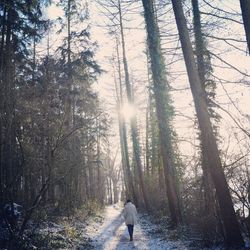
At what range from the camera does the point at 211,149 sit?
9.45 metres

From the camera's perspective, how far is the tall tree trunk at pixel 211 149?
8922mm

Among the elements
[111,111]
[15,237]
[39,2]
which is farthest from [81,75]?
[15,237]

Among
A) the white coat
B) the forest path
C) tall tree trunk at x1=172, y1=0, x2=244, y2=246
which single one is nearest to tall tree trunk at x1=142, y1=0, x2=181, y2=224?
the forest path

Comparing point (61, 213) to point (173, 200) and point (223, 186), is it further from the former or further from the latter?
point (223, 186)

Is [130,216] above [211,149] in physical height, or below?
below

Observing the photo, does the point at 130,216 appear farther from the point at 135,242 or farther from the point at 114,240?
the point at 135,242

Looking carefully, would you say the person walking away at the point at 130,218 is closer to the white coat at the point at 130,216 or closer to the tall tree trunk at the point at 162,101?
the white coat at the point at 130,216

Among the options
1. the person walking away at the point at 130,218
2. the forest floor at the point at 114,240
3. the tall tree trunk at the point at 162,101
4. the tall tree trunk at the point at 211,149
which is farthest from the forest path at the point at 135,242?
the tall tree trunk at the point at 211,149

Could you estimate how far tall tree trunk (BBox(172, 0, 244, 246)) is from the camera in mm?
8922

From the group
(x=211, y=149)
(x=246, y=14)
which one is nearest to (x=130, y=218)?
(x=211, y=149)

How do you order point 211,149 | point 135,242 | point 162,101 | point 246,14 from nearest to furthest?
point 246,14, point 211,149, point 135,242, point 162,101

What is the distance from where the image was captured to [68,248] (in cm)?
1067

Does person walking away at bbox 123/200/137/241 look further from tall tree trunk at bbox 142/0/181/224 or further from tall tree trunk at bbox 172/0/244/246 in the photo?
tall tree trunk at bbox 172/0/244/246

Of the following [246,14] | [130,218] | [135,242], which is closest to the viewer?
[246,14]
